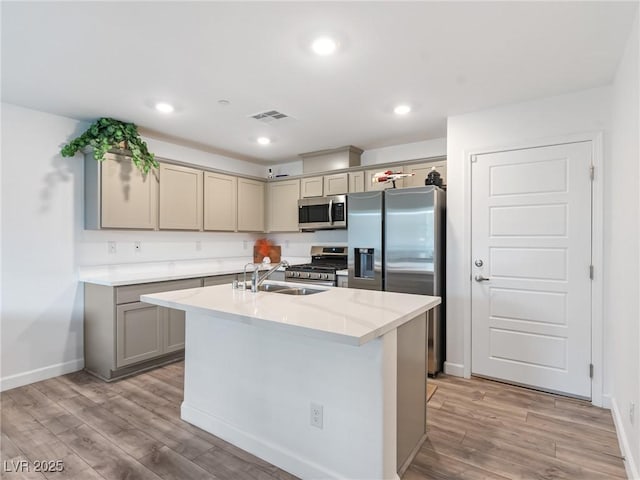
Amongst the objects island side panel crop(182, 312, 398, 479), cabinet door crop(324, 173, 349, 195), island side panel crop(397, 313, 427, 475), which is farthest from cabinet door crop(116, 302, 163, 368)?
island side panel crop(397, 313, 427, 475)

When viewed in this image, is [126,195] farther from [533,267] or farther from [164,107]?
[533,267]

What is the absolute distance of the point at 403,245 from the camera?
3.35m

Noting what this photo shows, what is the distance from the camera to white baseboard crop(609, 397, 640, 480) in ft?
5.71

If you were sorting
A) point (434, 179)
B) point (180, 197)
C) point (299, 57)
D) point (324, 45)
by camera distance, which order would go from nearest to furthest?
point (324, 45), point (299, 57), point (434, 179), point (180, 197)

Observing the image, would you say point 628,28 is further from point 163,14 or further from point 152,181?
point 152,181

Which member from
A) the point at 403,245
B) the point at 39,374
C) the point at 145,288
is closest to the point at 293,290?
the point at 403,245

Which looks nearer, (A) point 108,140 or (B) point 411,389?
(B) point 411,389

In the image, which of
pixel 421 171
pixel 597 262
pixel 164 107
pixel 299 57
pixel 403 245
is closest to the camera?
pixel 299 57

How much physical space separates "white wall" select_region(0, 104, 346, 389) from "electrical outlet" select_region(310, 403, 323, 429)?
9.22 feet

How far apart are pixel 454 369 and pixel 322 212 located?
231cm

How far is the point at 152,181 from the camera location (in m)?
3.74

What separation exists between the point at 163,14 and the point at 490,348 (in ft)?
11.3

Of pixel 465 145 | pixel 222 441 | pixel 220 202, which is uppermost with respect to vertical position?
pixel 465 145

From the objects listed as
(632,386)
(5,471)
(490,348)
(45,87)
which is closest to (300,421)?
(5,471)
